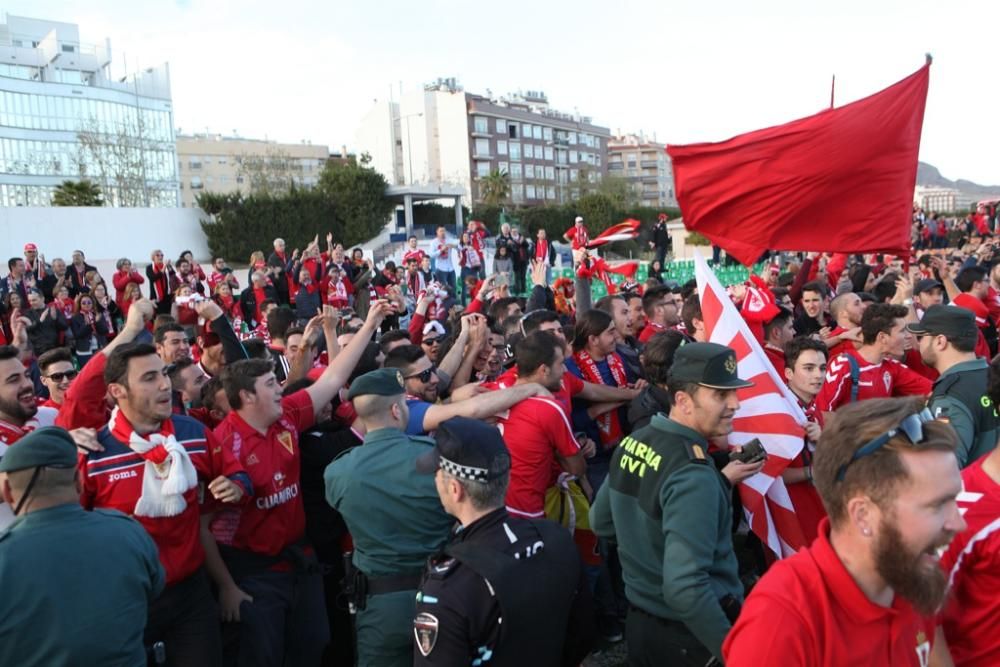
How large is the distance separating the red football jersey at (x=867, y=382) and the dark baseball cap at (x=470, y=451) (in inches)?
124

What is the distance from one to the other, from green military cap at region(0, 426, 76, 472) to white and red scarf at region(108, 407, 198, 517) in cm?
65

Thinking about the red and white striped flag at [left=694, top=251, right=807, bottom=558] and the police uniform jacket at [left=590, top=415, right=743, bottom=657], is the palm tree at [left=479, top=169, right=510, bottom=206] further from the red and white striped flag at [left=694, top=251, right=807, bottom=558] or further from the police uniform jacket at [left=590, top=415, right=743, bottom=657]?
the police uniform jacket at [left=590, top=415, right=743, bottom=657]

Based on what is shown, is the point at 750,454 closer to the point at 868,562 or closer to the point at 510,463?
the point at 510,463

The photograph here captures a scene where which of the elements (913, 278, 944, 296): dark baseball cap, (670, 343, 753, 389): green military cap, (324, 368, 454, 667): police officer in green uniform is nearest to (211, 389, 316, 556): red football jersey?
(324, 368, 454, 667): police officer in green uniform

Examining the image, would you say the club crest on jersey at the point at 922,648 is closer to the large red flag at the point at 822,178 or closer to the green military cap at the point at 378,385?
the green military cap at the point at 378,385

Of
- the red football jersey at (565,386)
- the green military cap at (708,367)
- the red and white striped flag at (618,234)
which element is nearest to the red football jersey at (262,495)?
the red football jersey at (565,386)

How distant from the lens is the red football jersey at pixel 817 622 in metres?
1.83

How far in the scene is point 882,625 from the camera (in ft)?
6.24

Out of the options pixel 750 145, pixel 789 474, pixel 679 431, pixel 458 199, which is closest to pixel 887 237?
pixel 750 145

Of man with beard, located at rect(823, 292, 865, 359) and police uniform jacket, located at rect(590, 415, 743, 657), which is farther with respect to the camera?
man with beard, located at rect(823, 292, 865, 359)

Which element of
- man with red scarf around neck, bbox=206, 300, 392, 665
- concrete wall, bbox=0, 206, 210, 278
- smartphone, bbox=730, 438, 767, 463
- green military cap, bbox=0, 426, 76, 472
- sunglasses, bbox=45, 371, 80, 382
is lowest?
man with red scarf around neck, bbox=206, 300, 392, 665

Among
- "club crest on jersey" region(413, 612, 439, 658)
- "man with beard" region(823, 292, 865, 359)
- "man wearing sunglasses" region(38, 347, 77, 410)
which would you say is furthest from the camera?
"man with beard" region(823, 292, 865, 359)

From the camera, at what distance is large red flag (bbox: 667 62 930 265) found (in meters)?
6.36

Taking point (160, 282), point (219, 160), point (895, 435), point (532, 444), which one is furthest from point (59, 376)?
point (219, 160)
